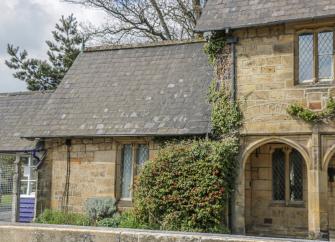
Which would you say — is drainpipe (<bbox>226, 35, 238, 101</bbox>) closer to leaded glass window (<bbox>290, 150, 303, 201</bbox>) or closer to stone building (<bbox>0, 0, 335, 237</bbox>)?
stone building (<bbox>0, 0, 335, 237</bbox>)

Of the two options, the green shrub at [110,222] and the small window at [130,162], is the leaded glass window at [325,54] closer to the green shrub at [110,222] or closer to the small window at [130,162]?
the small window at [130,162]

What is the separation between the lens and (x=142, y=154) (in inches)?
554

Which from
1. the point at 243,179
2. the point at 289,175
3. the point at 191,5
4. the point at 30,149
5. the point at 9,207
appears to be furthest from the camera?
the point at 191,5

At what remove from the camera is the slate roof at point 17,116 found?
1592cm

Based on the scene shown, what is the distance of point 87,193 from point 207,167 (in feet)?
13.9

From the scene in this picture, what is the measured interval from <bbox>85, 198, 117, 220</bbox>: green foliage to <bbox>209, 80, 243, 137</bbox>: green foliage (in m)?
3.69

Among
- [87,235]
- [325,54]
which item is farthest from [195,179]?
[87,235]

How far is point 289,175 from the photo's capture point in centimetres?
1336

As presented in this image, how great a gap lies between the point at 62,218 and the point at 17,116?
5.93 metres

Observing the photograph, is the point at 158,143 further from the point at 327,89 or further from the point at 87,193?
the point at 327,89

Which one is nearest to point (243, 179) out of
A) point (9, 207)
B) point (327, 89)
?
point (327, 89)

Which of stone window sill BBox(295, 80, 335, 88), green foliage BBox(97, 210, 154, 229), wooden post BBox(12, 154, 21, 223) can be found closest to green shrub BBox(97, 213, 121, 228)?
green foliage BBox(97, 210, 154, 229)

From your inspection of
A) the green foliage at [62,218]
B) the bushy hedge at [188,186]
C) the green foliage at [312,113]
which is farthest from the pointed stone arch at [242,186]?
the green foliage at [62,218]

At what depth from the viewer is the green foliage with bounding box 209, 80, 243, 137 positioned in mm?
12469
